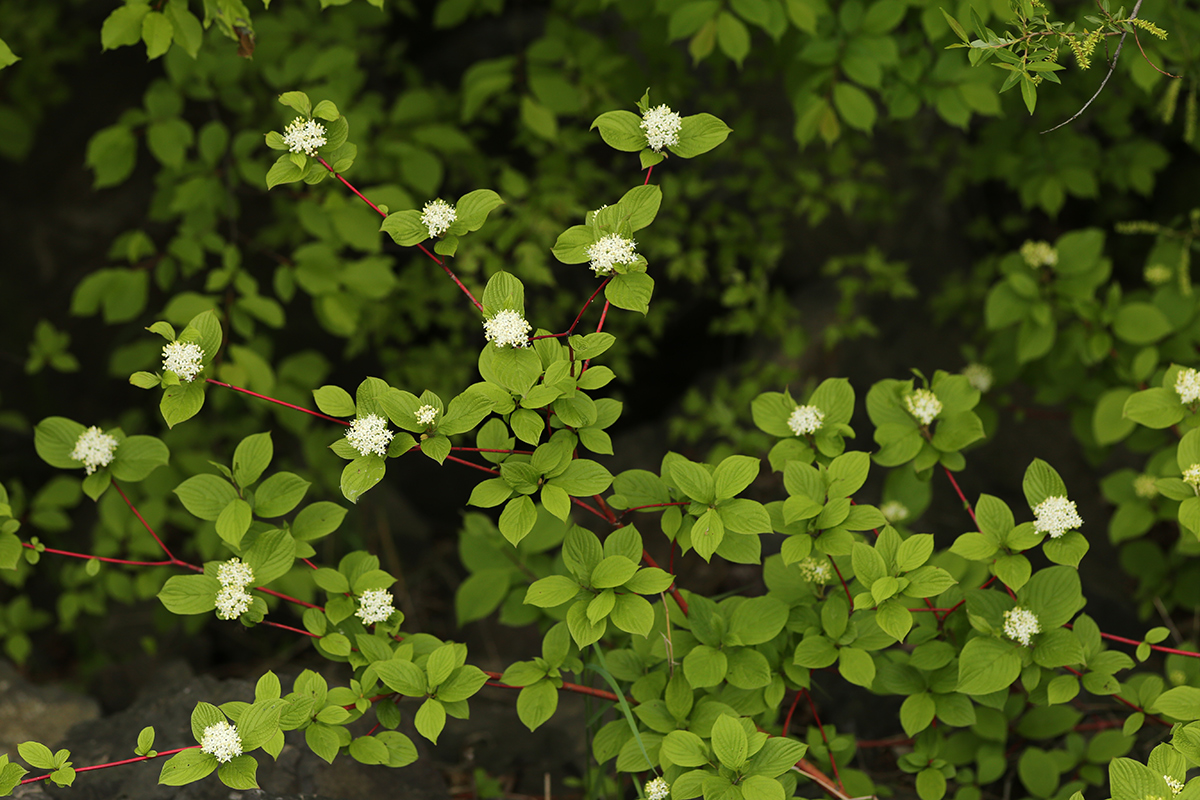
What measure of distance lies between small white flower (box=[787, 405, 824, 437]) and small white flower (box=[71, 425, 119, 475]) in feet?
4.62

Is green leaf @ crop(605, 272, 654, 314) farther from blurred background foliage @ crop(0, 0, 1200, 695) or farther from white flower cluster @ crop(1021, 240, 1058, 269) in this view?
white flower cluster @ crop(1021, 240, 1058, 269)

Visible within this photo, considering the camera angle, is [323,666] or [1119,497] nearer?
[1119,497]

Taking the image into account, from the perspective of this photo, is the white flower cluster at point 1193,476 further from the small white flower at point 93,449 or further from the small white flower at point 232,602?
the small white flower at point 93,449

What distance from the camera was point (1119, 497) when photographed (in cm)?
221

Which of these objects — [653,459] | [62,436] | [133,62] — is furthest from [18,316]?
[653,459]

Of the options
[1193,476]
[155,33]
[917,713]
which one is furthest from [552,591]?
[155,33]

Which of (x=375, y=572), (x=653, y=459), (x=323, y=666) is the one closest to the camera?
(x=375, y=572)

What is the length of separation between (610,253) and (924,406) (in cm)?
82

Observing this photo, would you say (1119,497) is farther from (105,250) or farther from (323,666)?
(105,250)

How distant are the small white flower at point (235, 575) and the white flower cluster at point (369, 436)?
38 centimetres

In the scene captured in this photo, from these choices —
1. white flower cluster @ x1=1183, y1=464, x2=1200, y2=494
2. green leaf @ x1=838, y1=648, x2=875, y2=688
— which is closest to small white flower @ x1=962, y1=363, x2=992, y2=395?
white flower cluster @ x1=1183, y1=464, x2=1200, y2=494

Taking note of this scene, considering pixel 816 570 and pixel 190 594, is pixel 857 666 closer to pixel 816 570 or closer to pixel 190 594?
pixel 816 570

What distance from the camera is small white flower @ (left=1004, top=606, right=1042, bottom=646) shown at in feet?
5.28

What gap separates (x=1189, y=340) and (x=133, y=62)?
3.98 metres
